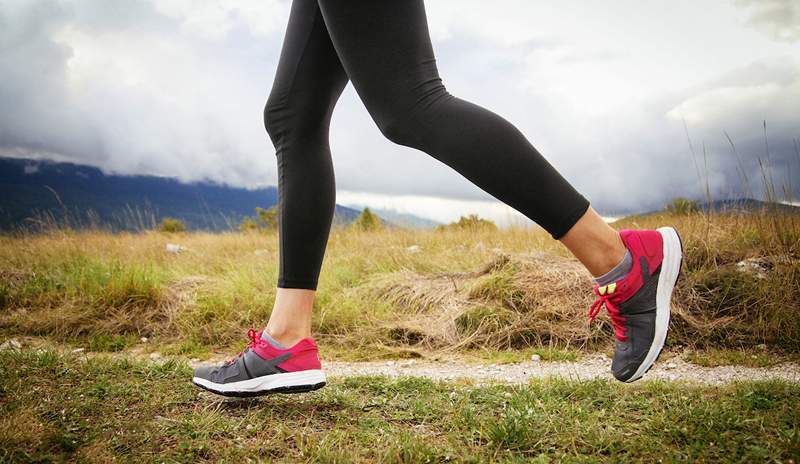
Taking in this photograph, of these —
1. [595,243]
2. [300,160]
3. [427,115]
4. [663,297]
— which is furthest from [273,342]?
[663,297]

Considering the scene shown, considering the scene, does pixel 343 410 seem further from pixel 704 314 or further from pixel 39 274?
pixel 39 274

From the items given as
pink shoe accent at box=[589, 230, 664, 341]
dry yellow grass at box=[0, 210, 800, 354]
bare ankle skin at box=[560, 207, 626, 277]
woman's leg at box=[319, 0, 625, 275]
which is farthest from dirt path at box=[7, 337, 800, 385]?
woman's leg at box=[319, 0, 625, 275]

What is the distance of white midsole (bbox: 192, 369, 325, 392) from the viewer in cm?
169

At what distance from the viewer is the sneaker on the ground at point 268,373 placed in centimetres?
169

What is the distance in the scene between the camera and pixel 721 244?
3762 millimetres

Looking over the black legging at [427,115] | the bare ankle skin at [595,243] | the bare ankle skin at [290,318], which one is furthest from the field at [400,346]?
the black legging at [427,115]

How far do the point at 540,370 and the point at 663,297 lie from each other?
4.16 ft

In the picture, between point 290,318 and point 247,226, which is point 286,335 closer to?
point 290,318

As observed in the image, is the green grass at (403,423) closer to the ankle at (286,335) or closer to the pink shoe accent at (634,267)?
the ankle at (286,335)

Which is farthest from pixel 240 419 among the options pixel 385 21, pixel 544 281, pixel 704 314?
pixel 704 314

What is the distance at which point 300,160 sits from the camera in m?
1.80

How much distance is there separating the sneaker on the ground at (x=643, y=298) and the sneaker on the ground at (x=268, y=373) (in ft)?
3.15

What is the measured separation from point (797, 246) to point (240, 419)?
3670mm

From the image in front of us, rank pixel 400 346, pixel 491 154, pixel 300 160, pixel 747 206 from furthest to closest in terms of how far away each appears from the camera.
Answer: pixel 747 206 < pixel 400 346 < pixel 300 160 < pixel 491 154
